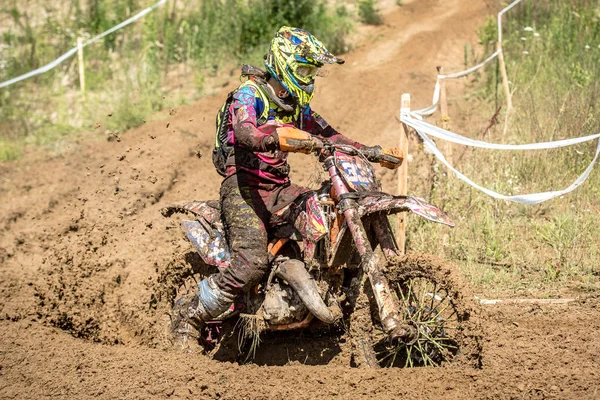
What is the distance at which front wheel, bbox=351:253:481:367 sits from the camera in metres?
4.84

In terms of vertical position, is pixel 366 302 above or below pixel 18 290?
above

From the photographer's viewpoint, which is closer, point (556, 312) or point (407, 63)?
point (556, 312)

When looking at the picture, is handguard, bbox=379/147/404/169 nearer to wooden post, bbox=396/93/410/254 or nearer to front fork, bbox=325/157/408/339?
front fork, bbox=325/157/408/339

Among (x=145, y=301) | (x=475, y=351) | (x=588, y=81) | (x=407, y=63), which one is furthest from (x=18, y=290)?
(x=407, y=63)

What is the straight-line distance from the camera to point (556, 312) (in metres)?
6.10

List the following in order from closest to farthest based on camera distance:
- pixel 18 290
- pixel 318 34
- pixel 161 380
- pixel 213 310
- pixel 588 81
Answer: pixel 161 380 → pixel 213 310 → pixel 18 290 → pixel 588 81 → pixel 318 34

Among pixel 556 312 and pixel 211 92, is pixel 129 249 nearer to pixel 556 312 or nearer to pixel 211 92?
pixel 556 312

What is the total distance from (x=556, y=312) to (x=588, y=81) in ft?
15.7

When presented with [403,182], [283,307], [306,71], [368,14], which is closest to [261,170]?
[306,71]

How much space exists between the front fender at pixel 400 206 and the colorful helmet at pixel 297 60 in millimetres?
978

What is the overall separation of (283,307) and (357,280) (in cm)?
58

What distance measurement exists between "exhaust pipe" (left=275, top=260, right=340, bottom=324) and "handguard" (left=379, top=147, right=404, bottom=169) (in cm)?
96

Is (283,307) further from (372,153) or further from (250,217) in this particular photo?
(372,153)

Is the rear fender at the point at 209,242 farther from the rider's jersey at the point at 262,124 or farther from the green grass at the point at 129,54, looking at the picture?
the green grass at the point at 129,54
